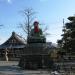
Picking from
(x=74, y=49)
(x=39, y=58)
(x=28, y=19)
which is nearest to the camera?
(x=39, y=58)

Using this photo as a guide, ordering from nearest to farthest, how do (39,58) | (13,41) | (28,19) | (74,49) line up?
(39,58) < (74,49) < (28,19) < (13,41)

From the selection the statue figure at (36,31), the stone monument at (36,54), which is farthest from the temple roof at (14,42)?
the stone monument at (36,54)

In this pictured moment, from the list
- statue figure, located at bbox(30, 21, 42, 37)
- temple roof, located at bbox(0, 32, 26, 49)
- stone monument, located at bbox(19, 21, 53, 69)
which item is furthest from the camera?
temple roof, located at bbox(0, 32, 26, 49)

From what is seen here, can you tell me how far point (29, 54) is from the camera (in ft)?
84.0

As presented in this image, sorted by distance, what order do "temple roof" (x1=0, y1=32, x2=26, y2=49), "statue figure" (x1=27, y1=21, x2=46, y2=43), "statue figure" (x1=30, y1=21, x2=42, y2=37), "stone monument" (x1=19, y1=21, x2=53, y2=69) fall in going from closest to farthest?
"stone monument" (x1=19, y1=21, x2=53, y2=69)
"statue figure" (x1=27, y1=21, x2=46, y2=43)
"statue figure" (x1=30, y1=21, x2=42, y2=37)
"temple roof" (x1=0, y1=32, x2=26, y2=49)

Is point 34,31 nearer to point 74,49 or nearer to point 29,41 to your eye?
point 29,41

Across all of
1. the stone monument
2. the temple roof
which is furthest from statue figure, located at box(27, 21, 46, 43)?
the temple roof

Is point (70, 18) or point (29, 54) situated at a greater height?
point (70, 18)

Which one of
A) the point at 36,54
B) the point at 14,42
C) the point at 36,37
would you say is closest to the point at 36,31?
the point at 36,37

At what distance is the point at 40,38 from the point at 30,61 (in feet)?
7.05

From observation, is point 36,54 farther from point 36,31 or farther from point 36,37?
point 36,31

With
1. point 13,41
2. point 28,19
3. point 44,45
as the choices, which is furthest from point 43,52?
point 13,41

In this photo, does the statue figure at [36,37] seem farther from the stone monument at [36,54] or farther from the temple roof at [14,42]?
the temple roof at [14,42]

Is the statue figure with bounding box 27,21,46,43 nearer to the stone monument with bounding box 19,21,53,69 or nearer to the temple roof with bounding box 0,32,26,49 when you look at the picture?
the stone monument with bounding box 19,21,53,69
